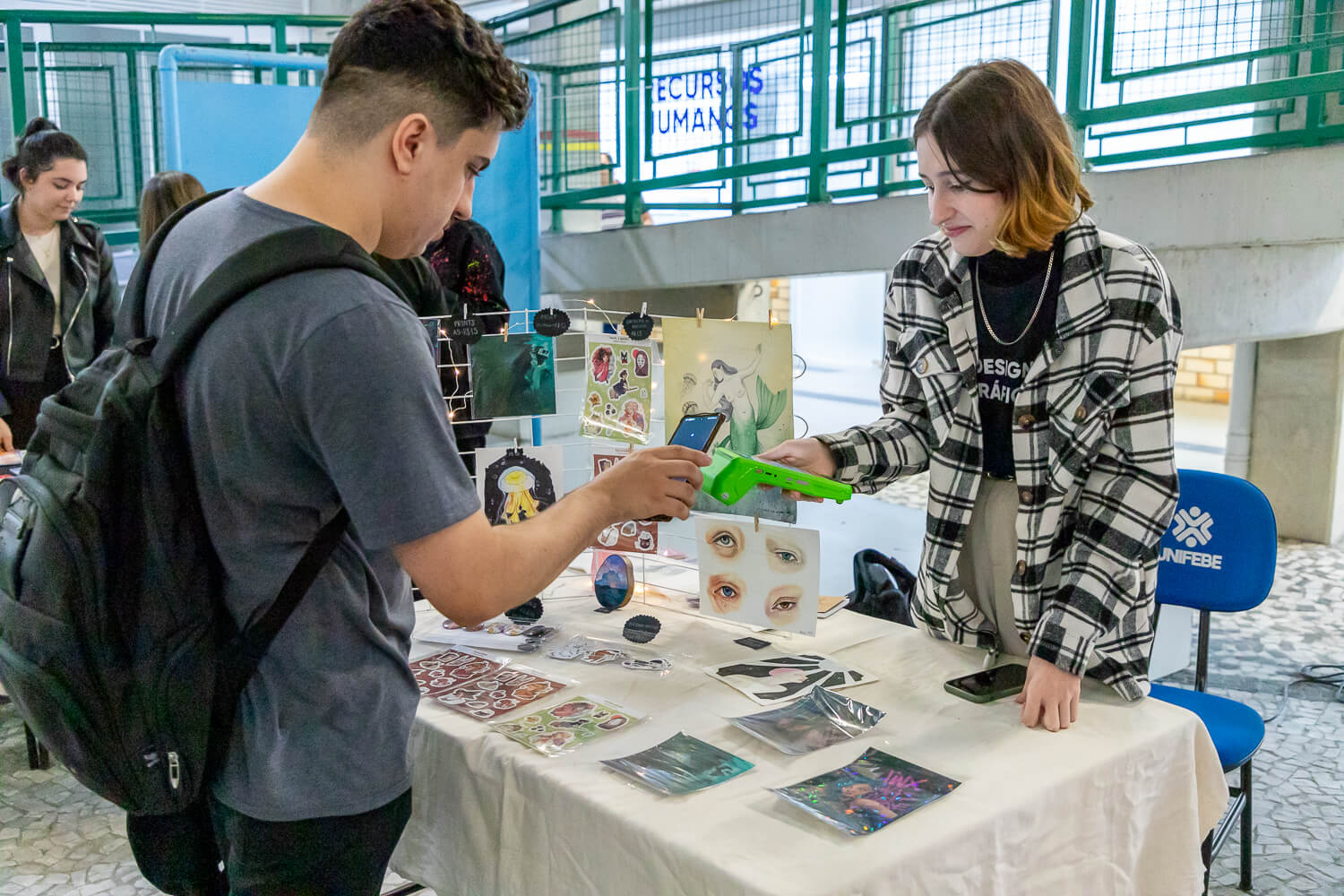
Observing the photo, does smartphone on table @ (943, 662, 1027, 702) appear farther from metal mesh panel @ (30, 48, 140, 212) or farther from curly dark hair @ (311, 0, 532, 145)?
metal mesh panel @ (30, 48, 140, 212)

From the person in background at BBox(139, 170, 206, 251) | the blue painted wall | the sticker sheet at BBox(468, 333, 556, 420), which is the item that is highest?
the blue painted wall

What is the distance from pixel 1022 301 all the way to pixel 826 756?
0.71m

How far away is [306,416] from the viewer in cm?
92

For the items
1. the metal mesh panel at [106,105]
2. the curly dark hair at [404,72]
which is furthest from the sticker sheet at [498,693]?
the metal mesh panel at [106,105]

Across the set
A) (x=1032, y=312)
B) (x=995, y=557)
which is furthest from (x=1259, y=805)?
(x=1032, y=312)

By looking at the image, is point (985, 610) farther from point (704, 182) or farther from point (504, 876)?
point (704, 182)

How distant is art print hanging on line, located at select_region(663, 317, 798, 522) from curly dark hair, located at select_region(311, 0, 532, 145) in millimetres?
781

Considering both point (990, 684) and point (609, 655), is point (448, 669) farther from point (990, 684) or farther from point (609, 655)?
point (990, 684)

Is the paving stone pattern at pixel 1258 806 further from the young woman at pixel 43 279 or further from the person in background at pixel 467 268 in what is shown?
the person in background at pixel 467 268

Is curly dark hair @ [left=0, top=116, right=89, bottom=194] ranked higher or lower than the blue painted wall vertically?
lower

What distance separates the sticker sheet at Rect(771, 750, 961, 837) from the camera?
1118 millimetres

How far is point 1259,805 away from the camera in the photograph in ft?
9.48

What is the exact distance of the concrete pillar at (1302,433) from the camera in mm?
5457

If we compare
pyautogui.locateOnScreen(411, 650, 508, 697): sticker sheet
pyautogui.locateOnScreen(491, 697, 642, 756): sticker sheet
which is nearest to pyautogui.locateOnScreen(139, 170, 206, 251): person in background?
pyautogui.locateOnScreen(411, 650, 508, 697): sticker sheet
